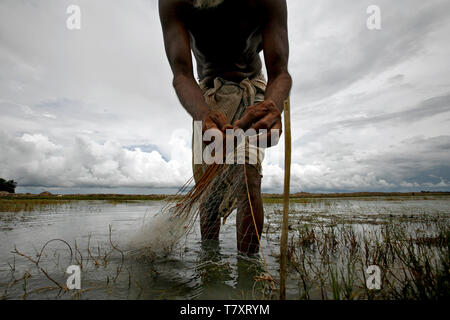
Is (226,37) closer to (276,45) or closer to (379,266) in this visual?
(276,45)

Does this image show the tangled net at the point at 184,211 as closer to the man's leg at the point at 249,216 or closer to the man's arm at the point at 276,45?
the man's leg at the point at 249,216

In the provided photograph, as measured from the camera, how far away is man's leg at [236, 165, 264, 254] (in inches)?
77.6

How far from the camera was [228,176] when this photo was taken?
1820 mm

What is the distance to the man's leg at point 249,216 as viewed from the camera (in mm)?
1971

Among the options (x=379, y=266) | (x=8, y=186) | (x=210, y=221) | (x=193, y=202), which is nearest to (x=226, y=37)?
(x=193, y=202)

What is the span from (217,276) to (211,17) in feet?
7.42

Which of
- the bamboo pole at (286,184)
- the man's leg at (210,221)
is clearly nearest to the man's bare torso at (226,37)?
the man's leg at (210,221)

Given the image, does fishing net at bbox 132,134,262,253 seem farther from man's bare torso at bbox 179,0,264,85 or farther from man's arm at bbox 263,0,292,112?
man's bare torso at bbox 179,0,264,85

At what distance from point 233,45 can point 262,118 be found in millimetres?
1266

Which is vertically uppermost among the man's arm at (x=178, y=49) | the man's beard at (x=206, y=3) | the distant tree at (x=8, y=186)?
the man's beard at (x=206, y=3)

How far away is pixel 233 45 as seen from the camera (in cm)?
242

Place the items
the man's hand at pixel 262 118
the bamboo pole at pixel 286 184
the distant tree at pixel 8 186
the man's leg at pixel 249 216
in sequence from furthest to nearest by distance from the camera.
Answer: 1. the distant tree at pixel 8 186
2. the man's leg at pixel 249 216
3. the man's hand at pixel 262 118
4. the bamboo pole at pixel 286 184

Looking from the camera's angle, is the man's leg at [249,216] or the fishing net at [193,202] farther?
the man's leg at [249,216]
